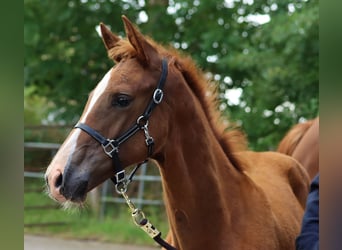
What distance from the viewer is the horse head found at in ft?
7.86

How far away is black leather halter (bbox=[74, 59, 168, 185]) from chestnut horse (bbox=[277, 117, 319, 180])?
2.81 metres

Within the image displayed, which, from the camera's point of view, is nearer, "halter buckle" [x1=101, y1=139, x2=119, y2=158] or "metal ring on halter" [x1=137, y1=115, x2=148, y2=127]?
"halter buckle" [x1=101, y1=139, x2=119, y2=158]

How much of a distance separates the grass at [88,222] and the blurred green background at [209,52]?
0.04 meters

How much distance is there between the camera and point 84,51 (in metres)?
8.05

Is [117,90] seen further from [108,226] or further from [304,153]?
[108,226]

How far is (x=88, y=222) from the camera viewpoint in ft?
31.7

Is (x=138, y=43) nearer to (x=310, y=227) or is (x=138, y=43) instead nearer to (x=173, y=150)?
(x=173, y=150)

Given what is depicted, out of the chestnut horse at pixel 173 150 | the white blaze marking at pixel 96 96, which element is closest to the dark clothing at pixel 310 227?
the chestnut horse at pixel 173 150

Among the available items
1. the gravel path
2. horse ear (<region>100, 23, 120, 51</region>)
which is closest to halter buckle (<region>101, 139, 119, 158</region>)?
horse ear (<region>100, 23, 120, 51</region>)

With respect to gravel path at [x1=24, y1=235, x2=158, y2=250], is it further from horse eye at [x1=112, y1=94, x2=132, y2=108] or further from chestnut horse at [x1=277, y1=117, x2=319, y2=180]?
horse eye at [x1=112, y1=94, x2=132, y2=108]

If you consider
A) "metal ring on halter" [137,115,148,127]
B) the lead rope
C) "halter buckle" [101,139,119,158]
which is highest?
"metal ring on halter" [137,115,148,127]
